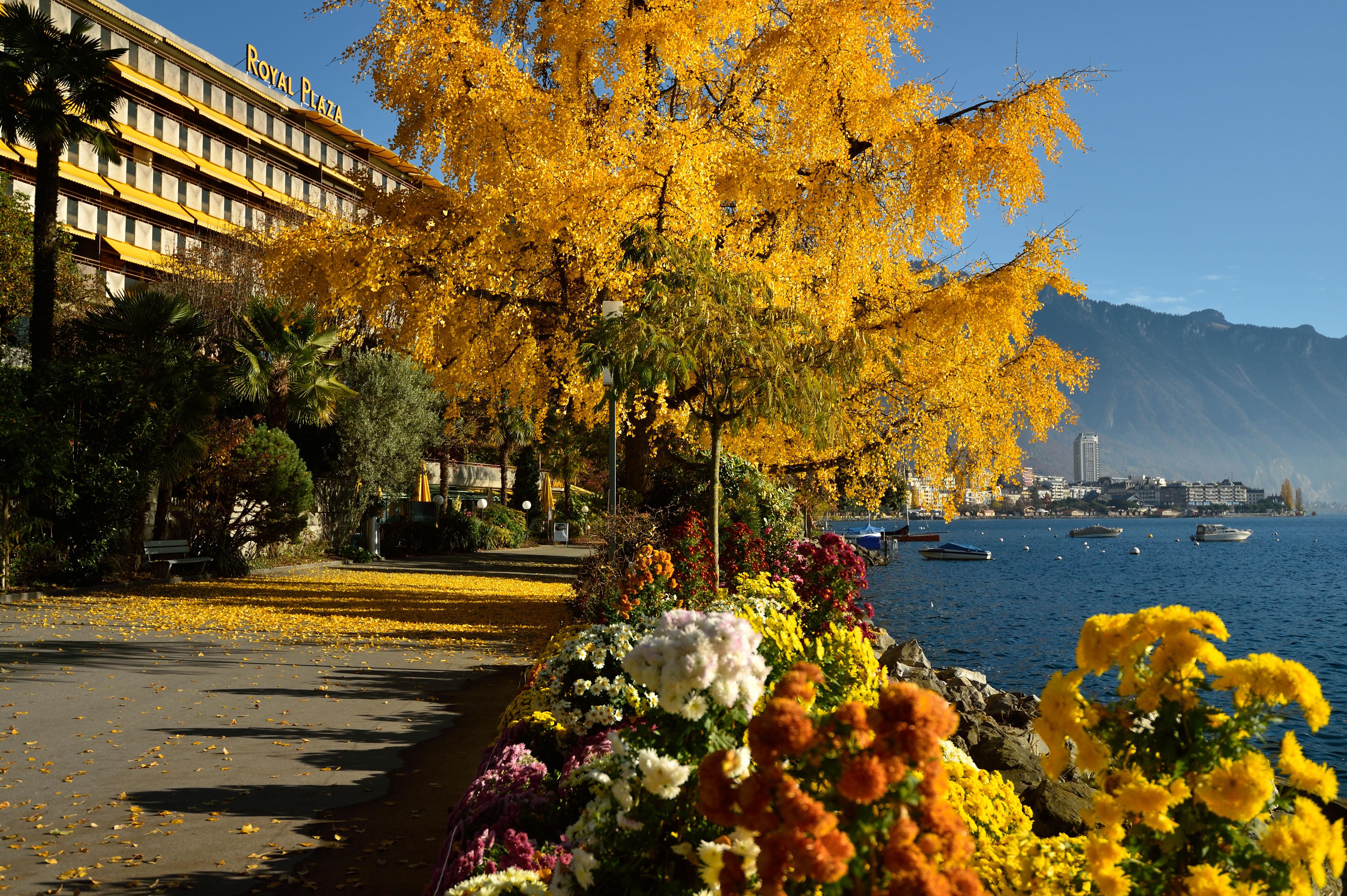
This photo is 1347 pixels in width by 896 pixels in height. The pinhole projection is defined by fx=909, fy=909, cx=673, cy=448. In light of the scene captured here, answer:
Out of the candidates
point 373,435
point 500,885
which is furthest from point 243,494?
point 500,885

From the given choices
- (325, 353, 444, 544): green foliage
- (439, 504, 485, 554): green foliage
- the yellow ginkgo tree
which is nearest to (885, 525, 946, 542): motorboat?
(439, 504, 485, 554): green foliage

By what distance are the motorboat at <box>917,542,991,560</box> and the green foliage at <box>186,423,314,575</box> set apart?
47.8m

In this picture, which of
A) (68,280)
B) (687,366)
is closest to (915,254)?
(687,366)

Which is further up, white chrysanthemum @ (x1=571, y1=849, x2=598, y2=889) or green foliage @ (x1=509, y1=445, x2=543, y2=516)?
green foliage @ (x1=509, y1=445, x2=543, y2=516)

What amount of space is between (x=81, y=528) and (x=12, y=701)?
1066cm

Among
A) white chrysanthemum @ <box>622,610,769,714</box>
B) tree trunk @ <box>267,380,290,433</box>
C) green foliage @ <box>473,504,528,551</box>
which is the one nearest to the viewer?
white chrysanthemum @ <box>622,610,769,714</box>

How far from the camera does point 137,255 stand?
44.4 metres

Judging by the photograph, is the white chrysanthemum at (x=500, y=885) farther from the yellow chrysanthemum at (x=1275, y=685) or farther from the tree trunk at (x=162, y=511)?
the tree trunk at (x=162, y=511)

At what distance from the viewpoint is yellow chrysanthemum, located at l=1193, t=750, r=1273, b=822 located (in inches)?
78.4

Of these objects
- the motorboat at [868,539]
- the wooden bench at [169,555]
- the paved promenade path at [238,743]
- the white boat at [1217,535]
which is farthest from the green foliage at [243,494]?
the white boat at [1217,535]

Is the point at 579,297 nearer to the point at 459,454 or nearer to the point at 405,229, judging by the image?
the point at 405,229

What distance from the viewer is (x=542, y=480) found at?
43531 millimetres

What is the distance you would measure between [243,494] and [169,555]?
6.45 ft

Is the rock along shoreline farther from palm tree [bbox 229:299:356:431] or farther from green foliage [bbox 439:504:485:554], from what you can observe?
green foliage [bbox 439:504:485:554]
